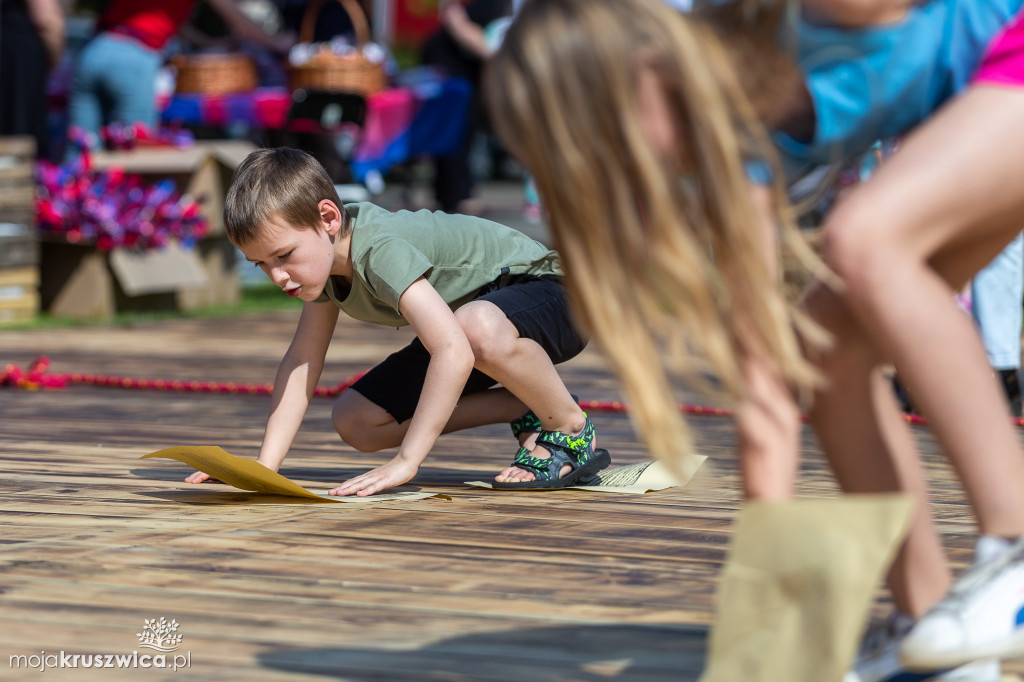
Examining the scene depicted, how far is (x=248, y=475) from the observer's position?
2.55 metres

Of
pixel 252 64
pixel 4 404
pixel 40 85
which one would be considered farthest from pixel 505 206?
pixel 4 404

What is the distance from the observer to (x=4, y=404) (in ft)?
13.1

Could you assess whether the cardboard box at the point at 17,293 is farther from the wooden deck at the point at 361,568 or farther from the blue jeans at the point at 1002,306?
the blue jeans at the point at 1002,306

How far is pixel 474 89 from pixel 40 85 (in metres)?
2.82

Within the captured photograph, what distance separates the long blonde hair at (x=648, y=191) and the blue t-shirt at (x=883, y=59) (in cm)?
17

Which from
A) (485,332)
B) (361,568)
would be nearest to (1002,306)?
(485,332)

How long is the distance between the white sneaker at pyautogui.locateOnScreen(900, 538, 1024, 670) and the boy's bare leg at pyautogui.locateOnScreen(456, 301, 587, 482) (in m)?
1.40

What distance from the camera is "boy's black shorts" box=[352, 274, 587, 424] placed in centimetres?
283

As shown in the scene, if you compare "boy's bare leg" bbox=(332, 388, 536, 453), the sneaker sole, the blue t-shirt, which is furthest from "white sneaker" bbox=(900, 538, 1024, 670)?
"boy's bare leg" bbox=(332, 388, 536, 453)

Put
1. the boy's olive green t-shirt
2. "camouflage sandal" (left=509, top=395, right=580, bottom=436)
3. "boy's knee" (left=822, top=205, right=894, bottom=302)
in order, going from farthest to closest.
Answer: "camouflage sandal" (left=509, top=395, right=580, bottom=436) < the boy's olive green t-shirt < "boy's knee" (left=822, top=205, right=894, bottom=302)

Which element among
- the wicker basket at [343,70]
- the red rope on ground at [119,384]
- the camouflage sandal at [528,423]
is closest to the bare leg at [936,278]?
the camouflage sandal at [528,423]

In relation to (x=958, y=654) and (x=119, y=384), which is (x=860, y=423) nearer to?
(x=958, y=654)

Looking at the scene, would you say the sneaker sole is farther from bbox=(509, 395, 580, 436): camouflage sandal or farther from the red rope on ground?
the red rope on ground

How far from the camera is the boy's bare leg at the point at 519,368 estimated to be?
106 inches
